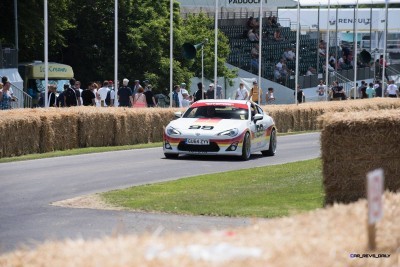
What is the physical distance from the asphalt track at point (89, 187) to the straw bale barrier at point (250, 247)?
1.50ft

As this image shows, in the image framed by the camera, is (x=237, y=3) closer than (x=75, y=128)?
No

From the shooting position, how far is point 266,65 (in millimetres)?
62219

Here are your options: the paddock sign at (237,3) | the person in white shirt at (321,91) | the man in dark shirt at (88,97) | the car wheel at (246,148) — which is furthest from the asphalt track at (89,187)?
the paddock sign at (237,3)

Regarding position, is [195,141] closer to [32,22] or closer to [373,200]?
[373,200]

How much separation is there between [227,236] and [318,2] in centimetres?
5998

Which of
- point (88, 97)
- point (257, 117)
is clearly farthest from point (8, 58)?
point (257, 117)

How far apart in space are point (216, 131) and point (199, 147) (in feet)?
1.70

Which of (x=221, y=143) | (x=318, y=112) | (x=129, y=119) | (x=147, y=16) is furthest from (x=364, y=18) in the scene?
(x=221, y=143)

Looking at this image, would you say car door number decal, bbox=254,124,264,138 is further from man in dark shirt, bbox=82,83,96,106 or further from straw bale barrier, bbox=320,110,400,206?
straw bale barrier, bbox=320,110,400,206

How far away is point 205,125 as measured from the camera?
24.8 m

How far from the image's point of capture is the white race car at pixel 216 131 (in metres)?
24.5

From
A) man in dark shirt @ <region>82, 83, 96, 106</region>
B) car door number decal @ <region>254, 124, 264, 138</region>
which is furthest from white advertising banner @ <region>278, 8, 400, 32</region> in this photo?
car door number decal @ <region>254, 124, 264, 138</region>

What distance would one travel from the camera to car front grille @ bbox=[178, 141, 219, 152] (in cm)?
2455

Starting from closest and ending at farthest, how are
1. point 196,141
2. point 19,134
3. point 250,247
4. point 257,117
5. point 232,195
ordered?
point 250,247 < point 232,195 < point 196,141 < point 19,134 < point 257,117
